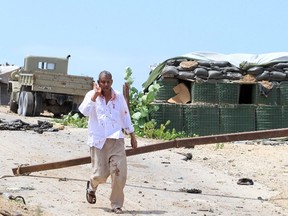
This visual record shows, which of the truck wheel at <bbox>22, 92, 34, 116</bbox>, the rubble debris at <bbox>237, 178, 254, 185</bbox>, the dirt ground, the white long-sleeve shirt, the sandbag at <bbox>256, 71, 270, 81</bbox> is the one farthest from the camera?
the truck wheel at <bbox>22, 92, 34, 116</bbox>

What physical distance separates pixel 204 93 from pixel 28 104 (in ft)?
29.3

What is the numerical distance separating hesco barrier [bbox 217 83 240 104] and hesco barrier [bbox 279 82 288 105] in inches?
50.9

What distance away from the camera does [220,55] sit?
21344 millimetres

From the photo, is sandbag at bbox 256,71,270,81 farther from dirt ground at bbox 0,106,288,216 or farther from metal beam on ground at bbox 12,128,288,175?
metal beam on ground at bbox 12,128,288,175

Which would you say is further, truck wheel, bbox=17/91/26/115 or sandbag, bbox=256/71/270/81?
truck wheel, bbox=17/91/26/115

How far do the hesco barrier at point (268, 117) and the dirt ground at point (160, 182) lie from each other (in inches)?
123

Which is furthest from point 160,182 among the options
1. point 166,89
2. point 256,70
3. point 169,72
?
point 256,70

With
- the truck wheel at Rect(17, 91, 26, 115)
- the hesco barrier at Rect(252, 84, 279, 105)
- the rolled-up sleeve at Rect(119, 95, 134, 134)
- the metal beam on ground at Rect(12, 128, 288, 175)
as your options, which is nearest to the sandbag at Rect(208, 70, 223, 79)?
the hesco barrier at Rect(252, 84, 279, 105)

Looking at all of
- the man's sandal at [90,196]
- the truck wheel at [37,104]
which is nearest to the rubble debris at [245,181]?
the man's sandal at [90,196]

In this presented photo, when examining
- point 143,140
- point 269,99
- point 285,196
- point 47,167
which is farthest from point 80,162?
point 269,99

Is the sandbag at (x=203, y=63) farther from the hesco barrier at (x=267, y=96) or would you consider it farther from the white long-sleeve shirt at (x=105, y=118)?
the white long-sleeve shirt at (x=105, y=118)

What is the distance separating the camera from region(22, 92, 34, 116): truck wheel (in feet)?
85.1

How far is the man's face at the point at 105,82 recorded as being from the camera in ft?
24.7

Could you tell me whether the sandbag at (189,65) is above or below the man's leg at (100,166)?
above
